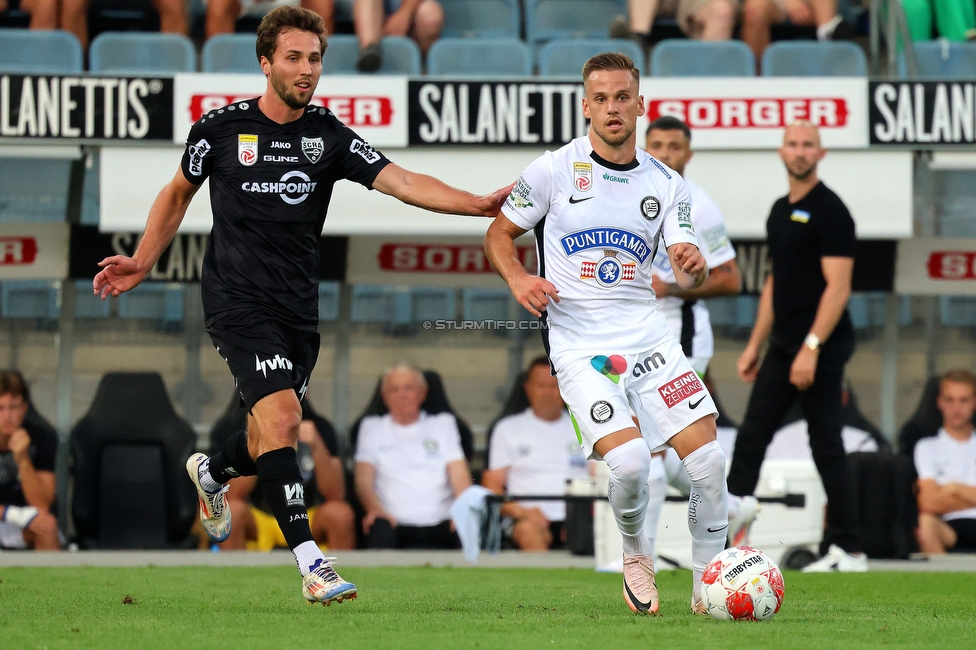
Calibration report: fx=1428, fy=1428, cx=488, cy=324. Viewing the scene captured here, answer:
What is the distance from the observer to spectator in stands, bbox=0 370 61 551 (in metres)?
9.77

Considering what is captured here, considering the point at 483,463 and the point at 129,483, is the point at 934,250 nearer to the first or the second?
the point at 483,463

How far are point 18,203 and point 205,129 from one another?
567 centimetres

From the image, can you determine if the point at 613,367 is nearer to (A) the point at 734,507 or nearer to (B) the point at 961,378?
(A) the point at 734,507

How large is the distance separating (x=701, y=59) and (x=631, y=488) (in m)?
6.18

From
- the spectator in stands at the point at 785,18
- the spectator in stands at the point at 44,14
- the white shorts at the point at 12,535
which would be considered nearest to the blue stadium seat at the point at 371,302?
the white shorts at the point at 12,535

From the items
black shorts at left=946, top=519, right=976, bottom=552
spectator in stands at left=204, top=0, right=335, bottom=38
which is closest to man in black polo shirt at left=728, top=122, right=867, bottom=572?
black shorts at left=946, top=519, right=976, bottom=552

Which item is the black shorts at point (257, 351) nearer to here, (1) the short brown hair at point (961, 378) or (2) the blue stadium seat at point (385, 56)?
(2) the blue stadium seat at point (385, 56)

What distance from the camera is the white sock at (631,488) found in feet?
17.2

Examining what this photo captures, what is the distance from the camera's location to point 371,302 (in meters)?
11.3

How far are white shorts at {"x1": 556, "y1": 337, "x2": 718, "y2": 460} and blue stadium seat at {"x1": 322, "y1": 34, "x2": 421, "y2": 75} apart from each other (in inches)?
227

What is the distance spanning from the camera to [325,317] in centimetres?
1127

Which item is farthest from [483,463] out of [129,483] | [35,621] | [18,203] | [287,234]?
[35,621]

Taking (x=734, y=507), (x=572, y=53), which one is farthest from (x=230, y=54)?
(x=734, y=507)

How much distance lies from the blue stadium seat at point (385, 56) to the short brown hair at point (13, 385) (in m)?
3.20
